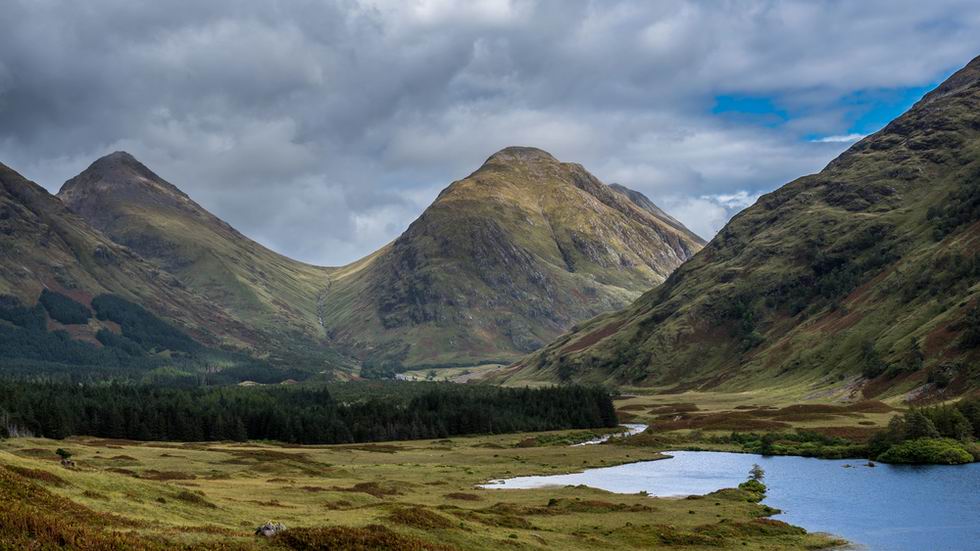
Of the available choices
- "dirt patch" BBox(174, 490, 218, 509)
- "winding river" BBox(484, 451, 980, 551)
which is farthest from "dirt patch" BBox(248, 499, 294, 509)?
"winding river" BBox(484, 451, 980, 551)

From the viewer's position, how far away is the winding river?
73938mm

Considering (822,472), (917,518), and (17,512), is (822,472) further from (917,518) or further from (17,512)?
(17,512)

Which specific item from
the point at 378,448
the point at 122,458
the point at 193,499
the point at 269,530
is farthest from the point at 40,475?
the point at 378,448

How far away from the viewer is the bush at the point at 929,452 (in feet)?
380

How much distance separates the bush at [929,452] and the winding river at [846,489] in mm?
2934

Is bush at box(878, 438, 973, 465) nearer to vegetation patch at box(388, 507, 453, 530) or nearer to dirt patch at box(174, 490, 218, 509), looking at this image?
vegetation patch at box(388, 507, 453, 530)

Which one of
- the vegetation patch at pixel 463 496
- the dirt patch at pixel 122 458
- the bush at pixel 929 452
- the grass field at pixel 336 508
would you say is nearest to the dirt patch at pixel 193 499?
the grass field at pixel 336 508

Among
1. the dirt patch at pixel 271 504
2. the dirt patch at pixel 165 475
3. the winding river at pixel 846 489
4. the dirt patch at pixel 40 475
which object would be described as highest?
the dirt patch at pixel 40 475

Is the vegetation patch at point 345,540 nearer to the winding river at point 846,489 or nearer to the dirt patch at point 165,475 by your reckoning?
the winding river at point 846,489

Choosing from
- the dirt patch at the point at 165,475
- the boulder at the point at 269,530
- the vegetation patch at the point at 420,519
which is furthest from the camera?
the dirt patch at the point at 165,475

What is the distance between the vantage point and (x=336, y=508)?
72.6m

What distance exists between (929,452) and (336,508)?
8932 cm

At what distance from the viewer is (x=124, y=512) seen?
51406mm

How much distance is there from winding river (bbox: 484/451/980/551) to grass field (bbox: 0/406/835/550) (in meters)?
5.63
